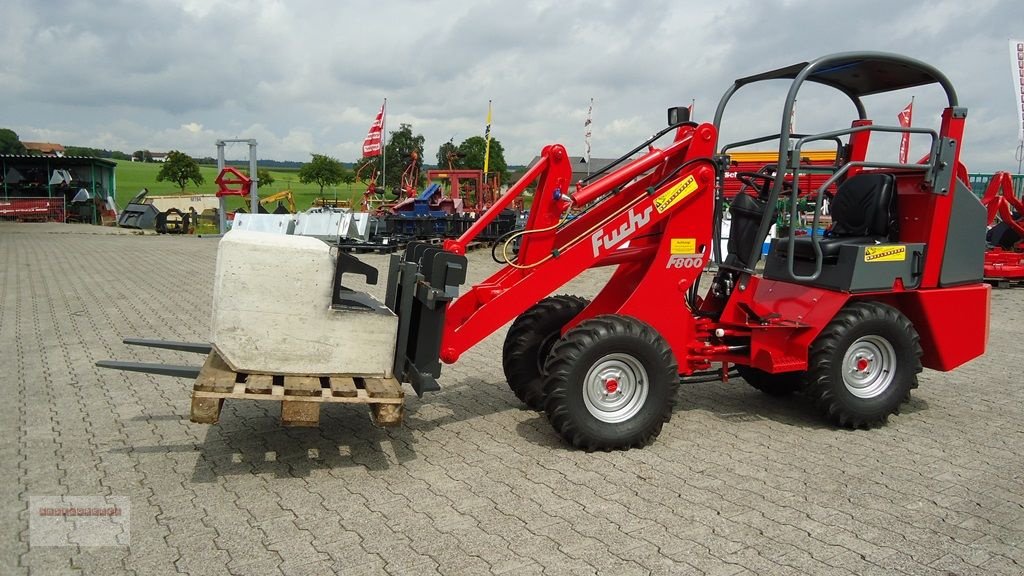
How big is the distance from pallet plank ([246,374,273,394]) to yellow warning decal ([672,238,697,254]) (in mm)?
2813

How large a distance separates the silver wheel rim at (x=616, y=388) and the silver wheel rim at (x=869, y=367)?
1.65 metres

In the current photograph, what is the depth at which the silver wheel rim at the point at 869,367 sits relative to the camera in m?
5.32

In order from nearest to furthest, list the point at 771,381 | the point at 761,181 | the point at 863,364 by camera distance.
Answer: the point at 863,364, the point at 761,181, the point at 771,381

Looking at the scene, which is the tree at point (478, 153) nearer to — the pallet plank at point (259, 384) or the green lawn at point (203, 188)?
the green lawn at point (203, 188)

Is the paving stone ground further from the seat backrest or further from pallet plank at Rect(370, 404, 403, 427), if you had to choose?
the seat backrest

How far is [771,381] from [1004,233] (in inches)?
459

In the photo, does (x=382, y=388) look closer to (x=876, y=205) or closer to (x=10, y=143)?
(x=876, y=205)

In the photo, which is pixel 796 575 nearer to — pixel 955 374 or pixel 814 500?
pixel 814 500

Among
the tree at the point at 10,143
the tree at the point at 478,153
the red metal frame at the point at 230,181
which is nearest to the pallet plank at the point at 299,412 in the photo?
the red metal frame at the point at 230,181

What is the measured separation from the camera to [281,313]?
4258 millimetres

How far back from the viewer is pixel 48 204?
3588 cm

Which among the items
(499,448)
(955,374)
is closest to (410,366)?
(499,448)

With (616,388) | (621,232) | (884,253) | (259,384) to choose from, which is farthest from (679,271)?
(259,384)

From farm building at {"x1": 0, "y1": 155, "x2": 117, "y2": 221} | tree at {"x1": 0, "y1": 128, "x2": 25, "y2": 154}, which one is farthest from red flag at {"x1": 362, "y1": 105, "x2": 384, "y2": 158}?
tree at {"x1": 0, "y1": 128, "x2": 25, "y2": 154}
